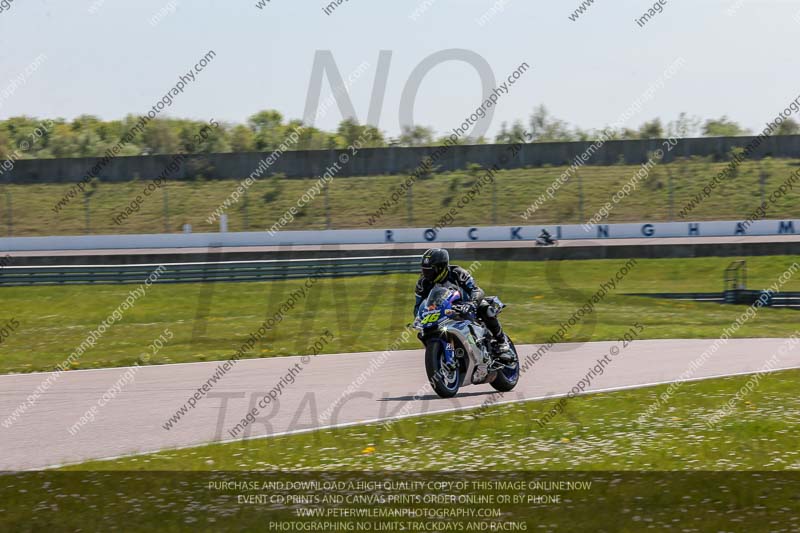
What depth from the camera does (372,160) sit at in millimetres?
59500

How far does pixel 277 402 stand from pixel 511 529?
6.33m

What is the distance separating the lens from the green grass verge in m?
8.21

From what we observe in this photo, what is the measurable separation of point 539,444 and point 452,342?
2897mm

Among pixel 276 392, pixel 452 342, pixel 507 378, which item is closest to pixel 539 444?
pixel 452 342

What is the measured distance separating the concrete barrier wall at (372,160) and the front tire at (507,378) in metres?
46.9

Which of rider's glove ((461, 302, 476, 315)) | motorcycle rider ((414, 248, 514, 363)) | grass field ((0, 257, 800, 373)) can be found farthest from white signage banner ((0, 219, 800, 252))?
rider's glove ((461, 302, 476, 315))

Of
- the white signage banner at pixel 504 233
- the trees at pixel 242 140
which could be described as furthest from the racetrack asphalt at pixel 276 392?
the trees at pixel 242 140

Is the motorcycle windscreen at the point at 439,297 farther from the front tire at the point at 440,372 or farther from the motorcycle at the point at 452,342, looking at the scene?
the front tire at the point at 440,372

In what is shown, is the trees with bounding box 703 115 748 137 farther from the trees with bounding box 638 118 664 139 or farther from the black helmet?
the black helmet

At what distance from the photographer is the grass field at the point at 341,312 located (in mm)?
19938

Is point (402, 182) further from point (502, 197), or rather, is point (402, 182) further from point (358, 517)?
point (358, 517)

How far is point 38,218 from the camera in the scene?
175 ft

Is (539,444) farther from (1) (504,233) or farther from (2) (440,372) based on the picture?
(1) (504,233)

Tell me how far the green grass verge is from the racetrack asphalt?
2.16ft
